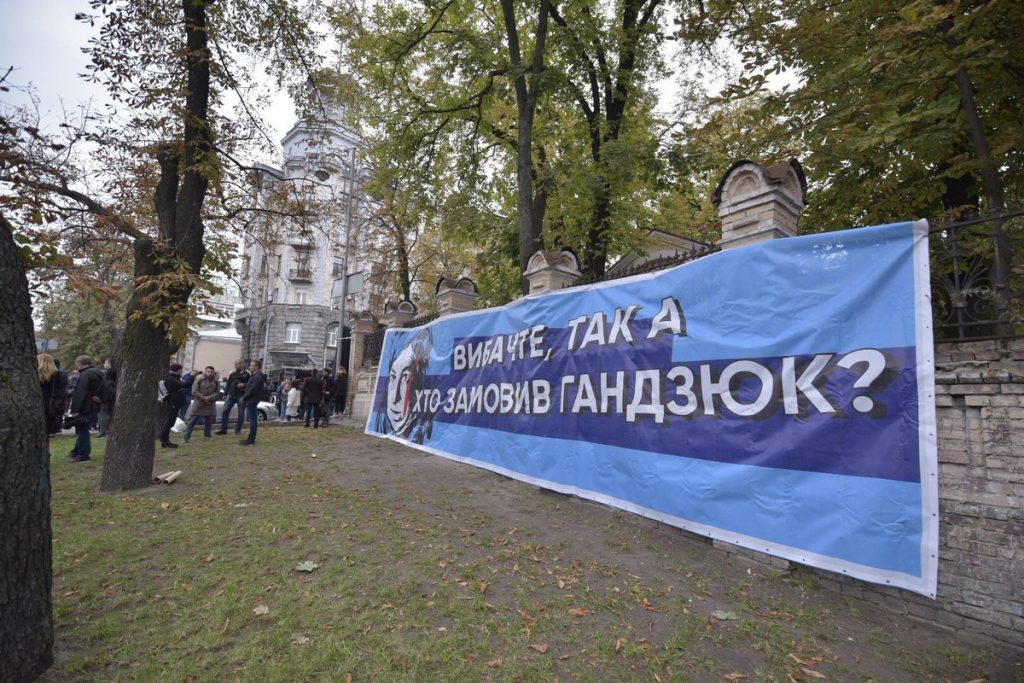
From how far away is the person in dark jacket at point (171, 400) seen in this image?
9.75 metres

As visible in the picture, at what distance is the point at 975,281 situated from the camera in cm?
361

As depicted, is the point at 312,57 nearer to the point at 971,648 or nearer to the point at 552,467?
the point at 552,467

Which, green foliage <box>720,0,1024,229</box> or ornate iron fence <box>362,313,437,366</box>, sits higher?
green foliage <box>720,0,1024,229</box>

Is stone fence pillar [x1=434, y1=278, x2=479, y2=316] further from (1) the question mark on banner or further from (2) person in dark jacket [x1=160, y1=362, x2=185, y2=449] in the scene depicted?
(1) the question mark on banner

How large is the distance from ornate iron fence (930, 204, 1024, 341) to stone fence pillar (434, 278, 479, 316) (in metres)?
8.02

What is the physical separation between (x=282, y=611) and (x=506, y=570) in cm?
179

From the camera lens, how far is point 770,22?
7.46m

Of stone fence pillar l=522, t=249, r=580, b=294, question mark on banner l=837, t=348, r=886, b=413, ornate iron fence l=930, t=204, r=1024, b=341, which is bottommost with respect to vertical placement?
question mark on banner l=837, t=348, r=886, b=413

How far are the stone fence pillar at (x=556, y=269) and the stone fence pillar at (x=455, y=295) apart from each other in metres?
2.97

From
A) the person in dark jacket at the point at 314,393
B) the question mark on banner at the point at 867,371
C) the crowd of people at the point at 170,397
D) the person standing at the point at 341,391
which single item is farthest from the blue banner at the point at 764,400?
the person standing at the point at 341,391

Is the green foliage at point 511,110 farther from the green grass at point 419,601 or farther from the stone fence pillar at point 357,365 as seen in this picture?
the green grass at point 419,601

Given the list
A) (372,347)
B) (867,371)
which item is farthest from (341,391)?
(867,371)

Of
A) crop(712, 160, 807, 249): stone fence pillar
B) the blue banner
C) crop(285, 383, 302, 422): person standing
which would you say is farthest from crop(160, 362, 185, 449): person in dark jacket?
crop(712, 160, 807, 249): stone fence pillar

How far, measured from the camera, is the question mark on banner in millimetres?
3385
